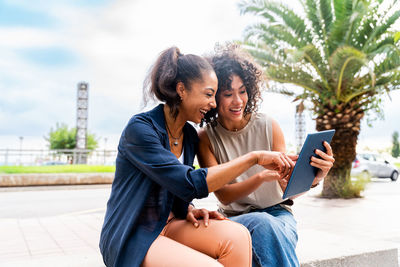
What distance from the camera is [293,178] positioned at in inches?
75.7

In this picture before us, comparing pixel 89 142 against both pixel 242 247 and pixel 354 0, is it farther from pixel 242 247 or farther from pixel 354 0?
pixel 242 247

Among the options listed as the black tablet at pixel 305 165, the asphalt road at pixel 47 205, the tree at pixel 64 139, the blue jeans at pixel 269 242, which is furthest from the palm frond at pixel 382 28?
the tree at pixel 64 139

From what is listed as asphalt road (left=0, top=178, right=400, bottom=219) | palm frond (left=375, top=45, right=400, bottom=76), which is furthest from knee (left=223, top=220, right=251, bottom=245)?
palm frond (left=375, top=45, right=400, bottom=76)

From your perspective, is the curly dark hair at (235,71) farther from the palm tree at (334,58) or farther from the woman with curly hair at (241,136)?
the palm tree at (334,58)

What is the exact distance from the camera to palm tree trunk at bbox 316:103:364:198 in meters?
10.4

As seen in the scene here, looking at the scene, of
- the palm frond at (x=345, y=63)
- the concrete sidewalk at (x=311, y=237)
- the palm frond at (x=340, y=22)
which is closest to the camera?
the concrete sidewalk at (x=311, y=237)

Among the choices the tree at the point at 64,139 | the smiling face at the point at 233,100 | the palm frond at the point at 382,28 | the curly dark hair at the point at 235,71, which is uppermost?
the palm frond at the point at 382,28

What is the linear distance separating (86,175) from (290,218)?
1322 centimetres

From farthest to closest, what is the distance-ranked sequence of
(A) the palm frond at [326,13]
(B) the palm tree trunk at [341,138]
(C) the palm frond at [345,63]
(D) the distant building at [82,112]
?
(D) the distant building at [82,112] < (B) the palm tree trunk at [341,138] < (A) the palm frond at [326,13] < (C) the palm frond at [345,63]

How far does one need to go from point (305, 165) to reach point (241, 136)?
0.54m

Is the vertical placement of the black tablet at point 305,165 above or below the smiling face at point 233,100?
below

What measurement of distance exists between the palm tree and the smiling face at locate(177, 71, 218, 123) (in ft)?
24.1

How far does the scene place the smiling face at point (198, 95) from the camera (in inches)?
76.0

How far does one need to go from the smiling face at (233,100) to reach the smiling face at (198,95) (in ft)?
1.14
